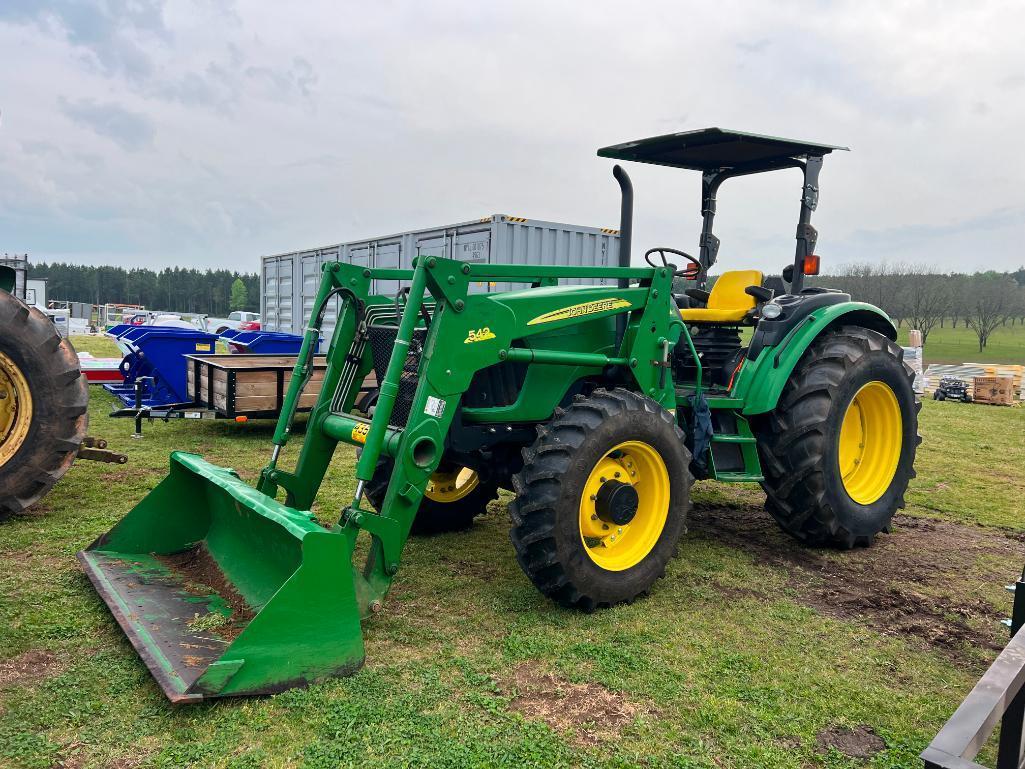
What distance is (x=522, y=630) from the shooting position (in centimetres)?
388

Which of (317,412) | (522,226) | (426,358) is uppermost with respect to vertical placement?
(522,226)

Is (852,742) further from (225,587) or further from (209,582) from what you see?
(209,582)

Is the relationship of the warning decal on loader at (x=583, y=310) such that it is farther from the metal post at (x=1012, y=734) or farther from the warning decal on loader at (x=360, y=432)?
the metal post at (x=1012, y=734)

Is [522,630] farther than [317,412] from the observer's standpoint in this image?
No

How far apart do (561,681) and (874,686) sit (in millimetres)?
1357

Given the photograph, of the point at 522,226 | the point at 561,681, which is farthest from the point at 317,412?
the point at 522,226

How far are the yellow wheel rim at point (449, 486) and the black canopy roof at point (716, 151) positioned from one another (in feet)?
8.86

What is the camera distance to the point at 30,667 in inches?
129

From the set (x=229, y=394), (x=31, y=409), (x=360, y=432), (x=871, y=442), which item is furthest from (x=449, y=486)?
(x=229, y=394)

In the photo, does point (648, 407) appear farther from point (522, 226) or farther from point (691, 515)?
point (522, 226)

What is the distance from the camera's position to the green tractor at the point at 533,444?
11.5ft

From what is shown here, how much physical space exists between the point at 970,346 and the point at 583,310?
53017 mm

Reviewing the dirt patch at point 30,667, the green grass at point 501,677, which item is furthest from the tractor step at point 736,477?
the dirt patch at point 30,667

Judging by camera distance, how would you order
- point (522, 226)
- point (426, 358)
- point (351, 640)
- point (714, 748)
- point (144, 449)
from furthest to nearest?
1. point (522, 226)
2. point (144, 449)
3. point (426, 358)
4. point (351, 640)
5. point (714, 748)
